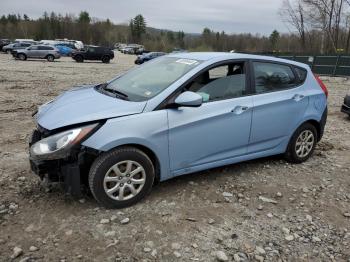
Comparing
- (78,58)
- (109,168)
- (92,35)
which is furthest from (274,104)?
(92,35)

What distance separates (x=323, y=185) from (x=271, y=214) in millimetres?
1279

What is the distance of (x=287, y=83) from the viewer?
17.9ft

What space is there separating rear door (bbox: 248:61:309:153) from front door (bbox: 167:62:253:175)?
178 millimetres

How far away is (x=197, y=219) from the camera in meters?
4.00

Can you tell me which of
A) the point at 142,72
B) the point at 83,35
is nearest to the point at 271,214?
the point at 142,72

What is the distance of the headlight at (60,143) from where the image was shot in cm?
376

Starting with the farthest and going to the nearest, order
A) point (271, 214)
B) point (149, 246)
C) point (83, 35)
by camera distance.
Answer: point (83, 35) → point (271, 214) → point (149, 246)

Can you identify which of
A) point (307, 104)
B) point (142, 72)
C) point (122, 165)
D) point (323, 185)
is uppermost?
point (142, 72)

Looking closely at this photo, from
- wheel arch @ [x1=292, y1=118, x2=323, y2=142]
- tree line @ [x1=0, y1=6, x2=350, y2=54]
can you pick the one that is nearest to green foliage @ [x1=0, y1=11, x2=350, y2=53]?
tree line @ [x1=0, y1=6, x2=350, y2=54]

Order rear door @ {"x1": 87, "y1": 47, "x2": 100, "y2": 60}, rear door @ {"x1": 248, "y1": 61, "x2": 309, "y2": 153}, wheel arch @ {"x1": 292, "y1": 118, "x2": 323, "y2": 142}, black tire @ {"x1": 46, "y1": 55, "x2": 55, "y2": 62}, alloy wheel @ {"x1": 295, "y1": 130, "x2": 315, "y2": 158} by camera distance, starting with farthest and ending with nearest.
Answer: rear door @ {"x1": 87, "y1": 47, "x2": 100, "y2": 60} < black tire @ {"x1": 46, "y1": 55, "x2": 55, "y2": 62} < alloy wheel @ {"x1": 295, "y1": 130, "x2": 315, "y2": 158} < wheel arch @ {"x1": 292, "y1": 118, "x2": 323, "y2": 142} < rear door @ {"x1": 248, "y1": 61, "x2": 309, "y2": 153}

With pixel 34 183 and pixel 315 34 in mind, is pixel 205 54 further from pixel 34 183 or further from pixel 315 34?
pixel 315 34

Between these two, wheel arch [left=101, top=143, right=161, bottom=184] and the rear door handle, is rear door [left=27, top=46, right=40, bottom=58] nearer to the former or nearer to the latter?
the rear door handle

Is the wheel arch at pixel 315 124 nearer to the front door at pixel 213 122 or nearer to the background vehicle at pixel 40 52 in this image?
the front door at pixel 213 122

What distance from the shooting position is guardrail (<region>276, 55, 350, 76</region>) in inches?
981
